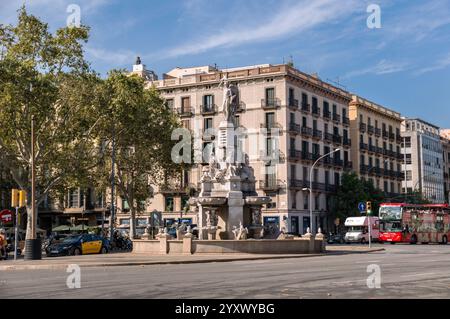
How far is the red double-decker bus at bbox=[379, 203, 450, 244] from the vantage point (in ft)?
188

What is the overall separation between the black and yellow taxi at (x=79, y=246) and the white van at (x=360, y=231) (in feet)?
98.5

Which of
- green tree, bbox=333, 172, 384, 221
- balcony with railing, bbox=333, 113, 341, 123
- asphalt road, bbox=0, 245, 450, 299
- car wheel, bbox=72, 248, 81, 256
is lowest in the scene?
car wheel, bbox=72, 248, 81, 256

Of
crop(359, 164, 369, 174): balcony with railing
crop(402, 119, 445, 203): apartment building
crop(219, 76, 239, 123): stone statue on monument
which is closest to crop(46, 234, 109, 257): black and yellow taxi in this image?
crop(219, 76, 239, 123): stone statue on monument

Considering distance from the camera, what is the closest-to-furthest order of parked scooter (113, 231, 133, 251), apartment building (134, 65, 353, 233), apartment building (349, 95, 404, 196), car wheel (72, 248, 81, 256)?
car wheel (72, 248, 81, 256)
parked scooter (113, 231, 133, 251)
apartment building (134, 65, 353, 233)
apartment building (349, 95, 404, 196)

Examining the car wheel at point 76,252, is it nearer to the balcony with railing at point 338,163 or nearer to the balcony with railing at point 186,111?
the balcony with railing at point 186,111

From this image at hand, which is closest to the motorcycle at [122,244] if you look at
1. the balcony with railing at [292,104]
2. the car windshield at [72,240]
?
the car windshield at [72,240]

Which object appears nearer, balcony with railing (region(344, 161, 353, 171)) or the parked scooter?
the parked scooter

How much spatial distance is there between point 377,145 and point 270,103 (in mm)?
24925

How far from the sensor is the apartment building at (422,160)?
102 meters

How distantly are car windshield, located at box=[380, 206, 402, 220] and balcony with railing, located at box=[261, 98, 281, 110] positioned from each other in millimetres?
17022

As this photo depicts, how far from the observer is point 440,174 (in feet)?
364

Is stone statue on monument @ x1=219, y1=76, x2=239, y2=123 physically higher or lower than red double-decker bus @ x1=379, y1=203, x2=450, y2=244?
higher

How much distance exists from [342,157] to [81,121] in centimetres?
4495

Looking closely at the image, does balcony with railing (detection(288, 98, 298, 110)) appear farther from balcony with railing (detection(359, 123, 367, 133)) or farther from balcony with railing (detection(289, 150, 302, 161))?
balcony with railing (detection(359, 123, 367, 133))
